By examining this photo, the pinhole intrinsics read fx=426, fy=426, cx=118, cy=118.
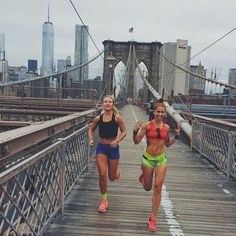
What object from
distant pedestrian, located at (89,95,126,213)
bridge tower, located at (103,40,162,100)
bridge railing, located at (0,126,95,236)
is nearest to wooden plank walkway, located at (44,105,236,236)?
bridge railing, located at (0,126,95,236)

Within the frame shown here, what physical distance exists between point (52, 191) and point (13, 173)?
6.55 ft

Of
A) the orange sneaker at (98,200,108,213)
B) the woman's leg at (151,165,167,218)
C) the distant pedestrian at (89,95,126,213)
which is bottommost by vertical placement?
the orange sneaker at (98,200,108,213)

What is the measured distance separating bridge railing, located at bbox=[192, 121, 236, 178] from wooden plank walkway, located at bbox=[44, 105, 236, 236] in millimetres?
306

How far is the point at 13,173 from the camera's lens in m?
3.52

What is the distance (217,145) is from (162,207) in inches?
174

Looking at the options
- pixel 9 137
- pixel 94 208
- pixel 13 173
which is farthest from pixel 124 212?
pixel 13 173

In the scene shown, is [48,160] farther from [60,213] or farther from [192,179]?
[192,179]

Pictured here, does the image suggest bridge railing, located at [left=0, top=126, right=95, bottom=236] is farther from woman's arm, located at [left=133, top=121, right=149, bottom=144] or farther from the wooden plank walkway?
woman's arm, located at [left=133, top=121, right=149, bottom=144]

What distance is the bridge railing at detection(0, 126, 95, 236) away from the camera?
354 centimetres

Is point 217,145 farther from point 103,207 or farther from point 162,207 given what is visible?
point 103,207

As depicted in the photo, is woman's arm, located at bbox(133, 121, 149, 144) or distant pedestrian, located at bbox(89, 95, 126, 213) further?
distant pedestrian, located at bbox(89, 95, 126, 213)

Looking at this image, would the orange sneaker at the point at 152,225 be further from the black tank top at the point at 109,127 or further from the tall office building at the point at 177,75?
the tall office building at the point at 177,75

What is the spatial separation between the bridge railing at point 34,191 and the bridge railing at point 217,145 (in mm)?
3611

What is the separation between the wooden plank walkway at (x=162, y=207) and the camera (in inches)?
213
